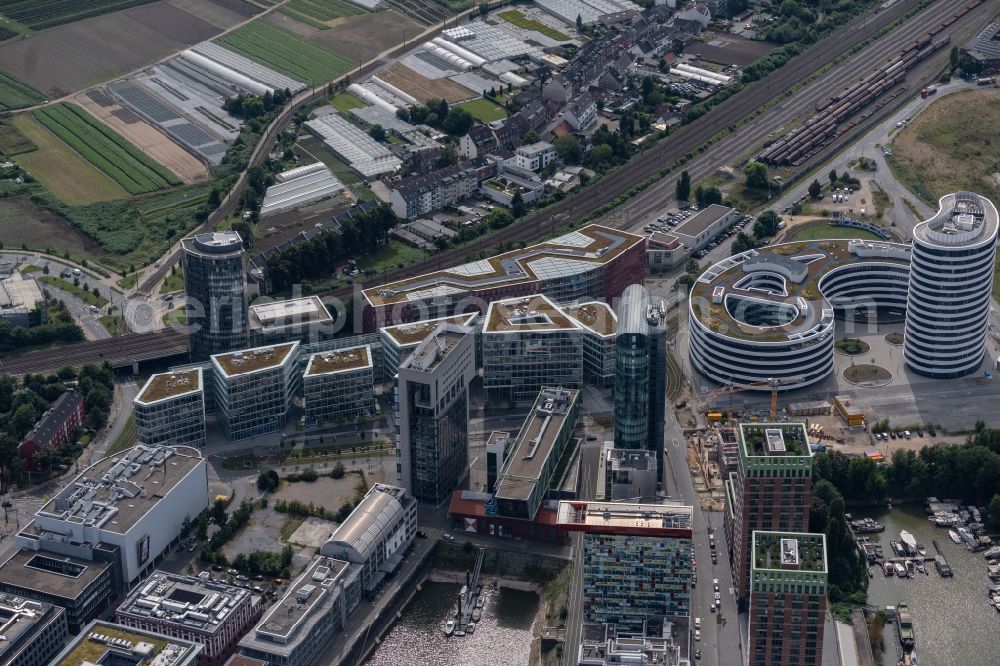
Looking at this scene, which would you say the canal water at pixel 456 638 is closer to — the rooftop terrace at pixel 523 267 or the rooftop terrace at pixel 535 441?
the rooftop terrace at pixel 535 441

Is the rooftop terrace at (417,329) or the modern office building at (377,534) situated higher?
the rooftop terrace at (417,329)

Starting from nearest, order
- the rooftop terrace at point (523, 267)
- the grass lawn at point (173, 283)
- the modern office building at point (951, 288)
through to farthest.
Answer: the modern office building at point (951, 288) → the rooftop terrace at point (523, 267) → the grass lawn at point (173, 283)

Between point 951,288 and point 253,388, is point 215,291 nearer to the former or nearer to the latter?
point 253,388

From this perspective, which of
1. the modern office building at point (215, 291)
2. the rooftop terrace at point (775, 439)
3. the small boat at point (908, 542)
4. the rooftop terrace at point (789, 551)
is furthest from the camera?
the modern office building at point (215, 291)

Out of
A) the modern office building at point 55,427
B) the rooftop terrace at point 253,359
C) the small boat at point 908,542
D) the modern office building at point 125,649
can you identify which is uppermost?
the rooftop terrace at point 253,359

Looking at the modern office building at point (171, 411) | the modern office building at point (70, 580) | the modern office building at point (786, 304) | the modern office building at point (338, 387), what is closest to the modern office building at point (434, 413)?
the modern office building at point (338, 387)

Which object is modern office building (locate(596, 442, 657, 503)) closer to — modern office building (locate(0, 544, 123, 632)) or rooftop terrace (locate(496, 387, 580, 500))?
rooftop terrace (locate(496, 387, 580, 500))

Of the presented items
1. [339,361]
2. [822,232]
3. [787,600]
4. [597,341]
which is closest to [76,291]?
[339,361]
